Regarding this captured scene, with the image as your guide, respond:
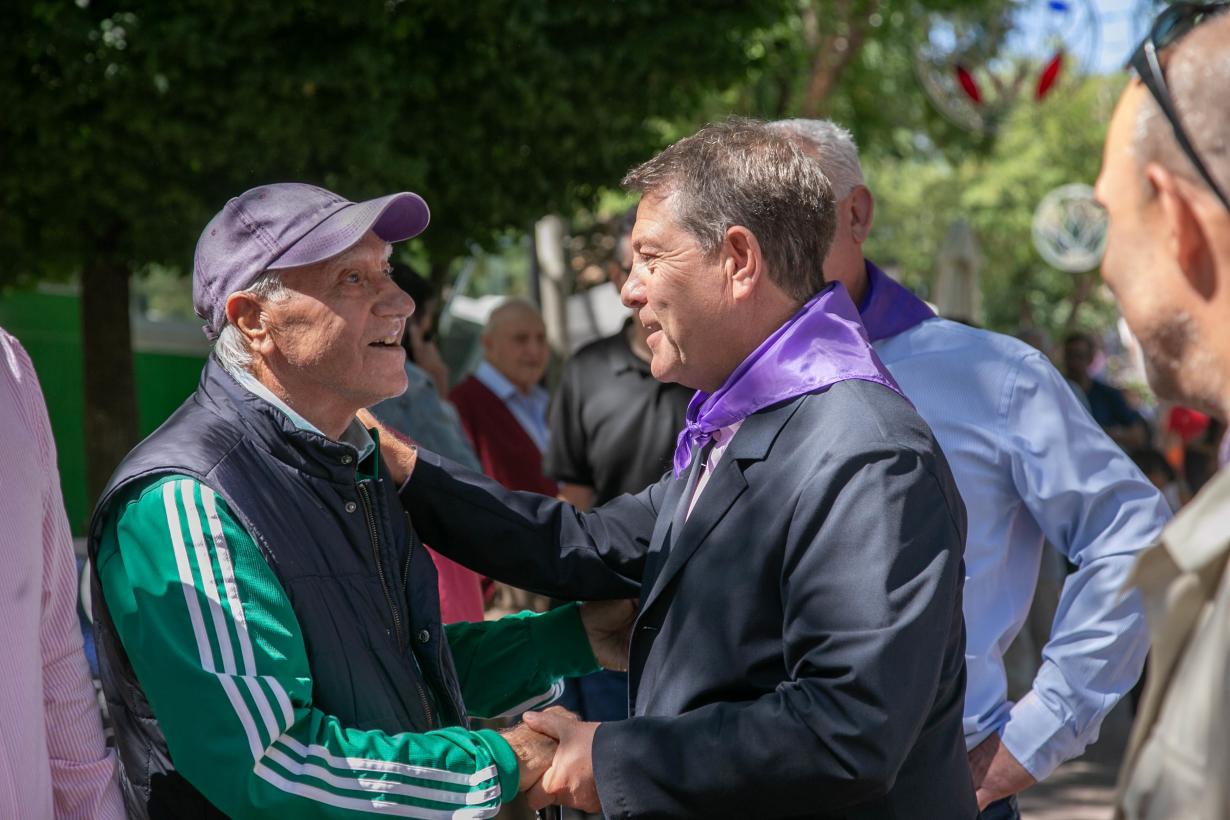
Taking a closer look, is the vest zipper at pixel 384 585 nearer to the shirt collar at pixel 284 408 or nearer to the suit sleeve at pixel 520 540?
the shirt collar at pixel 284 408

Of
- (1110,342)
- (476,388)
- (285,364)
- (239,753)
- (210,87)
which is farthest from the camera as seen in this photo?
(1110,342)

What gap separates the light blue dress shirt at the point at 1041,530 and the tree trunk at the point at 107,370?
6.71 meters

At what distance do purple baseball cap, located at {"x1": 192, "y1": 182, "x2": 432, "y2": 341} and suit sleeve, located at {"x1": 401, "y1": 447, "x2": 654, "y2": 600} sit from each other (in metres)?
0.50

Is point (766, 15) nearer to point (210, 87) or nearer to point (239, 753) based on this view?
point (210, 87)

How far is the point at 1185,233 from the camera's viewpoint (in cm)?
136

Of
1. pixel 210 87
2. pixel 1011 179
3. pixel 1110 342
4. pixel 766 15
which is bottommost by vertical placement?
pixel 1110 342

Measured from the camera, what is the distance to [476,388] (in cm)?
630

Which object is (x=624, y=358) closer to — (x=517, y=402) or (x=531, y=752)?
(x=517, y=402)

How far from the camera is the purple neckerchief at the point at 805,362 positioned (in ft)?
7.39

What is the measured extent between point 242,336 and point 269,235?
180 millimetres

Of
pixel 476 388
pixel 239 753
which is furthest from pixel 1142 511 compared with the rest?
pixel 476 388

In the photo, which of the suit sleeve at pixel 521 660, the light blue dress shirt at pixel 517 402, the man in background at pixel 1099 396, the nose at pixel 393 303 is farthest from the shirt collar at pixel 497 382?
the man in background at pixel 1099 396

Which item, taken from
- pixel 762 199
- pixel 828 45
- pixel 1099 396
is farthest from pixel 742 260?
pixel 828 45

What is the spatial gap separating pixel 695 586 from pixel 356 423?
0.74m
